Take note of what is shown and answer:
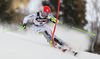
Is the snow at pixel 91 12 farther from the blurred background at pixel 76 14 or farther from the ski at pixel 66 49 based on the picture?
the ski at pixel 66 49

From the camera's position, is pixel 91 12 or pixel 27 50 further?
pixel 91 12

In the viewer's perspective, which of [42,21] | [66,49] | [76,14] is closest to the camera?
[66,49]

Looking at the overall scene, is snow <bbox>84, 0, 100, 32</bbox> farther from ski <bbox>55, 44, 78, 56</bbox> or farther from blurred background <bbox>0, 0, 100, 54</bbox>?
ski <bbox>55, 44, 78, 56</bbox>

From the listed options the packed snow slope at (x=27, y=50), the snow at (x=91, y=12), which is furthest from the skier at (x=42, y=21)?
the snow at (x=91, y=12)

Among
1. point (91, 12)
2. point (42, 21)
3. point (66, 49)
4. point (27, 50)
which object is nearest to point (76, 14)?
point (91, 12)

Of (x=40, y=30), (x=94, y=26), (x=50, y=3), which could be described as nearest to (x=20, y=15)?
(x=50, y=3)

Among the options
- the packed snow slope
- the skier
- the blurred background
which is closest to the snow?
the blurred background

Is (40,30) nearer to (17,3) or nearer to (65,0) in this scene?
(65,0)

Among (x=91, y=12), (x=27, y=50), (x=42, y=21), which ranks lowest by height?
(x=91, y=12)

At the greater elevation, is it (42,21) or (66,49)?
(42,21)

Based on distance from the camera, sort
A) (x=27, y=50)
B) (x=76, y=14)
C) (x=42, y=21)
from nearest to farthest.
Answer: (x=27, y=50) → (x=42, y=21) → (x=76, y=14)

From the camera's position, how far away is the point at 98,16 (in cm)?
1181

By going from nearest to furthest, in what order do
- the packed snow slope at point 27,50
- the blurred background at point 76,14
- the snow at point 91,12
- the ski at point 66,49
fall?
1. the packed snow slope at point 27,50
2. the ski at point 66,49
3. the blurred background at point 76,14
4. the snow at point 91,12

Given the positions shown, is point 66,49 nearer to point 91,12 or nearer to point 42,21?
point 42,21
